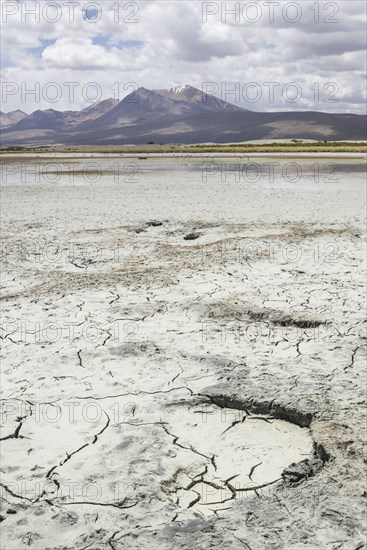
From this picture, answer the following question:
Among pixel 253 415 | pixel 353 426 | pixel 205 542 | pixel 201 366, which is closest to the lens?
pixel 205 542

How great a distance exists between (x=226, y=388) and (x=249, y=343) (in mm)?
1010

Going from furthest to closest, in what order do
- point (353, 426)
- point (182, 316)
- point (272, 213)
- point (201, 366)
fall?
point (272, 213) < point (182, 316) < point (201, 366) < point (353, 426)

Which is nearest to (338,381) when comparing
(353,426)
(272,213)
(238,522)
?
(353,426)

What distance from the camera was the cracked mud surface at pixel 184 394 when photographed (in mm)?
3100

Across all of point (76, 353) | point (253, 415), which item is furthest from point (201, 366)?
point (76, 353)

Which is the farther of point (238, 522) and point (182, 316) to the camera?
point (182, 316)

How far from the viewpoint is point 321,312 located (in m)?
6.26

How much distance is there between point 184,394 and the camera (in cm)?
450

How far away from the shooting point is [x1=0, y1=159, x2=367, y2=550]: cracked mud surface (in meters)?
3.10

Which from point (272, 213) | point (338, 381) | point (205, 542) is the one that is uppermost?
point (272, 213)

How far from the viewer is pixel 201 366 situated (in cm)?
499

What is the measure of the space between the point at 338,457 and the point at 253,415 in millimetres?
822

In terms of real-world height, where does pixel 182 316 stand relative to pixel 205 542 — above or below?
above

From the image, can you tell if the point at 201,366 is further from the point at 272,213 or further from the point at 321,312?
the point at 272,213
